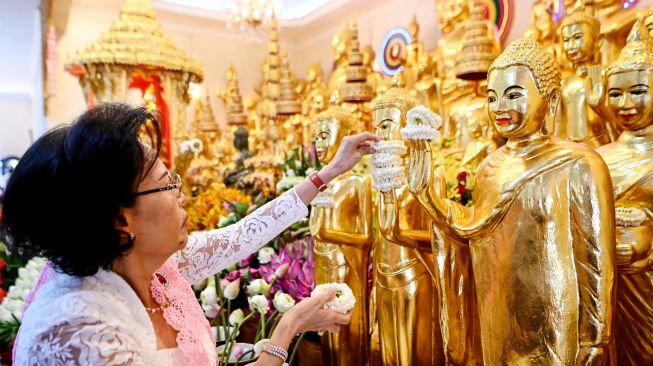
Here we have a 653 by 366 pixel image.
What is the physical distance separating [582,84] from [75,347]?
1834 millimetres

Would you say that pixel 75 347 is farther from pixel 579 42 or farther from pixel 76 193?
pixel 579 42

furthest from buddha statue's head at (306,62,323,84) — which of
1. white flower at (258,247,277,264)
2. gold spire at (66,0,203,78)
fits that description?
white flower at (258,247,277,264)

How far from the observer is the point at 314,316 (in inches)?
42.8

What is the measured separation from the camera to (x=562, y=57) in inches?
118

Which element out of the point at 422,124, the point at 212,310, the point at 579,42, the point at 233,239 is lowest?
the point at 212,310

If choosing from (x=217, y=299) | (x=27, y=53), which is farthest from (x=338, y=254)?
(x=27, y=53)

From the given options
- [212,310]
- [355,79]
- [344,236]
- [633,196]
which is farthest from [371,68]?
[633,196]

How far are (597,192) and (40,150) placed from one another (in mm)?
1013

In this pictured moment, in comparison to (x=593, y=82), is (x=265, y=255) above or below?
below

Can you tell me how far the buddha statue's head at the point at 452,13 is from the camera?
12.9 feet

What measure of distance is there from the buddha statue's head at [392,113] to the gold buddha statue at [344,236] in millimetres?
202

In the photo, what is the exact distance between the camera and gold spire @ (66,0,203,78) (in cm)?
393

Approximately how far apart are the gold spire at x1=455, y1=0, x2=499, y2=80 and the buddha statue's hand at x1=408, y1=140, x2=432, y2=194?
5.18 ft

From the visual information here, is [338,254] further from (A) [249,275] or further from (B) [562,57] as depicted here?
(B) [562,57]
